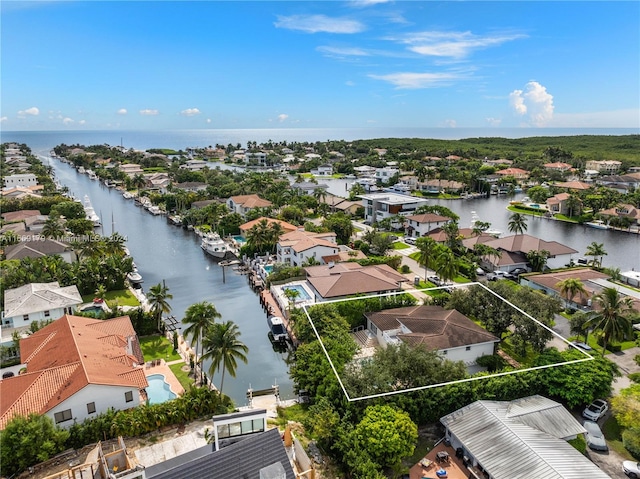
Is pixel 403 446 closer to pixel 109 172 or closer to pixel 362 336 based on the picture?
pixel 362 336

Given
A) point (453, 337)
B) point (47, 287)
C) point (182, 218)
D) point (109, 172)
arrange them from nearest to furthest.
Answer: point (453, 337) < point (47, 287) < point (182, 218) < point (109, 172)

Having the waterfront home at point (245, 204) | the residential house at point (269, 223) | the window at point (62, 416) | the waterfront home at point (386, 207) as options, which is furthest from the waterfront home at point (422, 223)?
the window at point (62, 416)

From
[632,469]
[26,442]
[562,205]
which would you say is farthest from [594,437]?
[562,205]

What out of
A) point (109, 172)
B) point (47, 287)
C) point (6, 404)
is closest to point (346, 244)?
point (47, 287)

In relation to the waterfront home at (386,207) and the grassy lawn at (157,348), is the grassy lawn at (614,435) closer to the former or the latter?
the grassy lawn at (157,348)

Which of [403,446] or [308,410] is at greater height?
[403,446]

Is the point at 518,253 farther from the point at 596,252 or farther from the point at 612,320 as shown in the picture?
the point at 612,320
